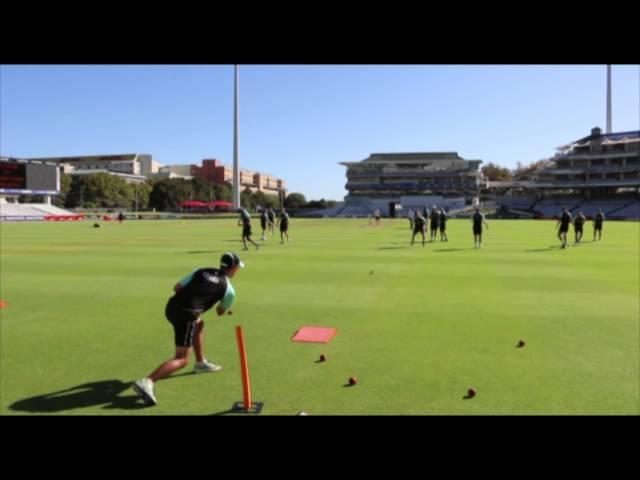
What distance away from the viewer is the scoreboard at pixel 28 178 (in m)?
70.9

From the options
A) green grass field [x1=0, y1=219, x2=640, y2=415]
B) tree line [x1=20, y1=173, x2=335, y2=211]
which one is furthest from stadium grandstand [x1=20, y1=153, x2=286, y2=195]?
green grass field [x1=0, y1=219, x2=640, y2=415]

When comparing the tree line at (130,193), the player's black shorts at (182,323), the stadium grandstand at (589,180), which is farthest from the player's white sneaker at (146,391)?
the tree line at (130,193)

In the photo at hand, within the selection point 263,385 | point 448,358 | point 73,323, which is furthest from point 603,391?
point 73,323

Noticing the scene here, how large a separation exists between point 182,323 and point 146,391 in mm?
812

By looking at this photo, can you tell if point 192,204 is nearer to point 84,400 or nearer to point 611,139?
point 611,139

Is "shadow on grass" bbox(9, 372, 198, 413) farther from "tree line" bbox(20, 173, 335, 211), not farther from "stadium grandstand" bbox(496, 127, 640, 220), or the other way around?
"tree line" bbox(20, 173, 335, 211)

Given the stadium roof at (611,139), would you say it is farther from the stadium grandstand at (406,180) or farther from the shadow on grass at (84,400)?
the shadow on grass at (84,400)

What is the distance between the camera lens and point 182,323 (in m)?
5.68

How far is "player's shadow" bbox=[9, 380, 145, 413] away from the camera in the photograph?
5.19m

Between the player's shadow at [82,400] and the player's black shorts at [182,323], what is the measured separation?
76 centimetres

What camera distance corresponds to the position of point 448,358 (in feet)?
22.1

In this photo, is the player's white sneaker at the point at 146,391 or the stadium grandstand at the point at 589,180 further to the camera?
the stadium grandstand at the point at 589,180
